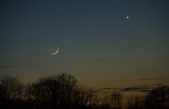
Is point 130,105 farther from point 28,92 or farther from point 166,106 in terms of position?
point 28,92

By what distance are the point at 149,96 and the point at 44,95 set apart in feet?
95.5

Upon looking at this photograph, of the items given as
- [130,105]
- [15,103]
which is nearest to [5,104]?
[15,103]

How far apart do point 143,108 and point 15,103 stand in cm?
3513

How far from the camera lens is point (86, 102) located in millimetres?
150625

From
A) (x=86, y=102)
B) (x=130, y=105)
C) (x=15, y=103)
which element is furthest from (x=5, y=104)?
(x=130, y=105)

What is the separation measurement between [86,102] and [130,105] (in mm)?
12681

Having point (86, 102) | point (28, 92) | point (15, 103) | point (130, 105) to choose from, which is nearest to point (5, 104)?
point (15, 103)

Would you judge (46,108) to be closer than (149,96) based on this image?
Yes

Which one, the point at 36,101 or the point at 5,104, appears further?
the point at 36,101

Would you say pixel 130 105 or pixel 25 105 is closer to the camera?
pixel 25 105

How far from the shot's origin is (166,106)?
479ft

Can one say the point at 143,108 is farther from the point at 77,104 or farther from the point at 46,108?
the point at 46,108

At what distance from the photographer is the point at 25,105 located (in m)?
144

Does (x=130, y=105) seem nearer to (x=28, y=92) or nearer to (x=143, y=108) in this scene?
(x=143, y=108)
